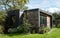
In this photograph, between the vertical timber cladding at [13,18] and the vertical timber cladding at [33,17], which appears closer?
the vertical timber cladding at [33,17]

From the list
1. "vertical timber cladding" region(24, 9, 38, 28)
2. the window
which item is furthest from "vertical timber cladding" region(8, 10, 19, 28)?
the window

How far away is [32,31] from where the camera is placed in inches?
1023

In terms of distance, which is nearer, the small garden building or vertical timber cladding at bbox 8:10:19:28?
the small garden building

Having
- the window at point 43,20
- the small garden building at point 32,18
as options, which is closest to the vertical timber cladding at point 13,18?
the small garden building at point 32,18

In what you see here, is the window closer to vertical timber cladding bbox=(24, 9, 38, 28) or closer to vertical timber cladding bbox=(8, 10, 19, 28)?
vertical timber cladding bbox=(24, 9, 38, 28)

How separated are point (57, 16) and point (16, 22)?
16.8 m

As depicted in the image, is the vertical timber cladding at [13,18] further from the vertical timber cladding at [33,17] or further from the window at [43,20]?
the window at [43,20]

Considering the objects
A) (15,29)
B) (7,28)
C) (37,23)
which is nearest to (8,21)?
(7,28)

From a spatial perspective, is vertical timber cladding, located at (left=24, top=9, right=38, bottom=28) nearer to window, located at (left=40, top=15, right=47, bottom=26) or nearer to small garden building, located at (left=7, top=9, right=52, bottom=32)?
small garden building, located at (left=7, top=9, right=52, bottom=32)

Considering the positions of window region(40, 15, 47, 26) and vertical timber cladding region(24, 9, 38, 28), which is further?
window region(40, 15, 47, 26)

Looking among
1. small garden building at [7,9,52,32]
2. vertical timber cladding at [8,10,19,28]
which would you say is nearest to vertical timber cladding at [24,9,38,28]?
small garden building at [7,9,52,32]

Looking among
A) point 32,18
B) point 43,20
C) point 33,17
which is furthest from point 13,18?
point 43,20

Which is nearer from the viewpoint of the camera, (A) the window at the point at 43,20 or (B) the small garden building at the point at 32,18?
(B) the small garden building at the point at 32,18

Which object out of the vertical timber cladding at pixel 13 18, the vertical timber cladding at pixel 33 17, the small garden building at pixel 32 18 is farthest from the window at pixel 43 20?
the vertical timber cladding at pixel 13 18
